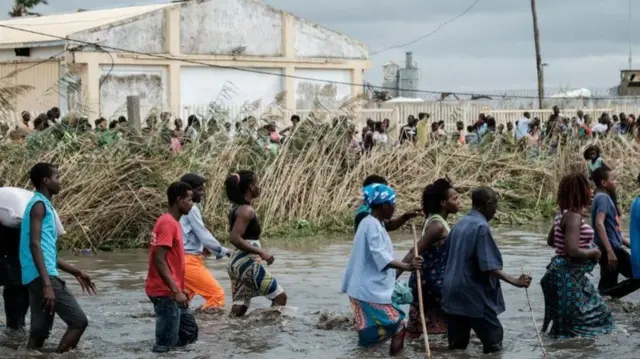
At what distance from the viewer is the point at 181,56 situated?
35.0 m

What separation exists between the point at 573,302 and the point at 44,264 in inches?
172

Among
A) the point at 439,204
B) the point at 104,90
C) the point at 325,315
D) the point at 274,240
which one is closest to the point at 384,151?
the point at 274,240

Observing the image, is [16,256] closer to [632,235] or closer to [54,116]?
[632,235]

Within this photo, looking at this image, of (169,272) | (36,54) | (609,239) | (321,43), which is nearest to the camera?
(169,272)

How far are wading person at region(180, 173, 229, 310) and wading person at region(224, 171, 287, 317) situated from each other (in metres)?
0.33

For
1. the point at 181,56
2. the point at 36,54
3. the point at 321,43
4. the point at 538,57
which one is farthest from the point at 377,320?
the point at 538,57

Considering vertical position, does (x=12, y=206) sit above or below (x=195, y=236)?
above

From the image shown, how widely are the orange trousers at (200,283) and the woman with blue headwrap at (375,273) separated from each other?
248 cm

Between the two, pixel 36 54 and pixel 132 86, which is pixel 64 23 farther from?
pixel 132 86

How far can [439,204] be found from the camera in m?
10.0

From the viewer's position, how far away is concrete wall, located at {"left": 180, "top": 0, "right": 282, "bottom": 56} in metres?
35.5

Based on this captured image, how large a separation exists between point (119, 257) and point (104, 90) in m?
16.4

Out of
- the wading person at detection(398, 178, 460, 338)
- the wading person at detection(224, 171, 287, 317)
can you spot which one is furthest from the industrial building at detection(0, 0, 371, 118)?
the wading person at detection(398, 178, 460, 338)

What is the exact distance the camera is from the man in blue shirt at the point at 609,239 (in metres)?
11.8
